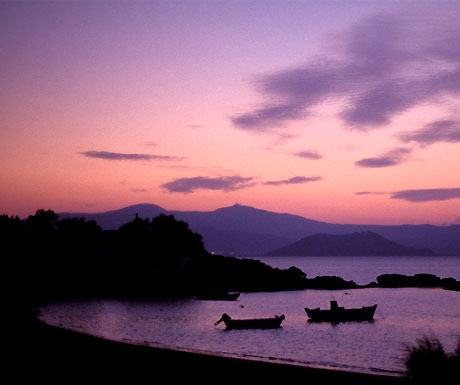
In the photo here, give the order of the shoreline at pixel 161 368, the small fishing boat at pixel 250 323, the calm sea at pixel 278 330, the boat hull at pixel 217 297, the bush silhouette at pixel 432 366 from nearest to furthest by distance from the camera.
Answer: the bush silhouette at pixel 432 366
the shoreline at pixel 161 368
the calm sea at pixel 278 330
the small fishing boat at pixel 250 323
the boat hull at pixel 217 297

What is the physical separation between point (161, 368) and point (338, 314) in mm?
45576

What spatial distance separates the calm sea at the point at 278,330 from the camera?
4097cm

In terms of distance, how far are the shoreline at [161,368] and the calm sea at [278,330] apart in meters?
4.42

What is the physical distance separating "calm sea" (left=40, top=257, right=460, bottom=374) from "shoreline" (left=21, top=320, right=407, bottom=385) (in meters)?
4.42

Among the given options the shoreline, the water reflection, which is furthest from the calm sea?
the shoreline

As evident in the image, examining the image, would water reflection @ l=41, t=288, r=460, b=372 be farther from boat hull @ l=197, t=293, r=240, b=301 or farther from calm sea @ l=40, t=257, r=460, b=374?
boat hull @ l=197, t=293, r=240, b=301

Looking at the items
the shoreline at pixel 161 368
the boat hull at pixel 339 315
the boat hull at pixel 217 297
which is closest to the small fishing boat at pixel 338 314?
the boat hull at pixel 339 315

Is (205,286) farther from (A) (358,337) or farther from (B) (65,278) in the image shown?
(A) (358,337)

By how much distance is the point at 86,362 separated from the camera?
24.6m

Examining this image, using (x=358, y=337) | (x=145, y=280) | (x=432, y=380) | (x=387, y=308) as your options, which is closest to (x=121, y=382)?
(x=432, y=380)

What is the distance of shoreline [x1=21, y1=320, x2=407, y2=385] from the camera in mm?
21312

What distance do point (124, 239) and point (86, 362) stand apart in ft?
390

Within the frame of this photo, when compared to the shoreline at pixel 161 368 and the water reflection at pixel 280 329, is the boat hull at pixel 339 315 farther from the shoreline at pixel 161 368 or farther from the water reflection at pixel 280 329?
the shoreline at pixel 161 368

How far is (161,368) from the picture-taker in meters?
24.4
